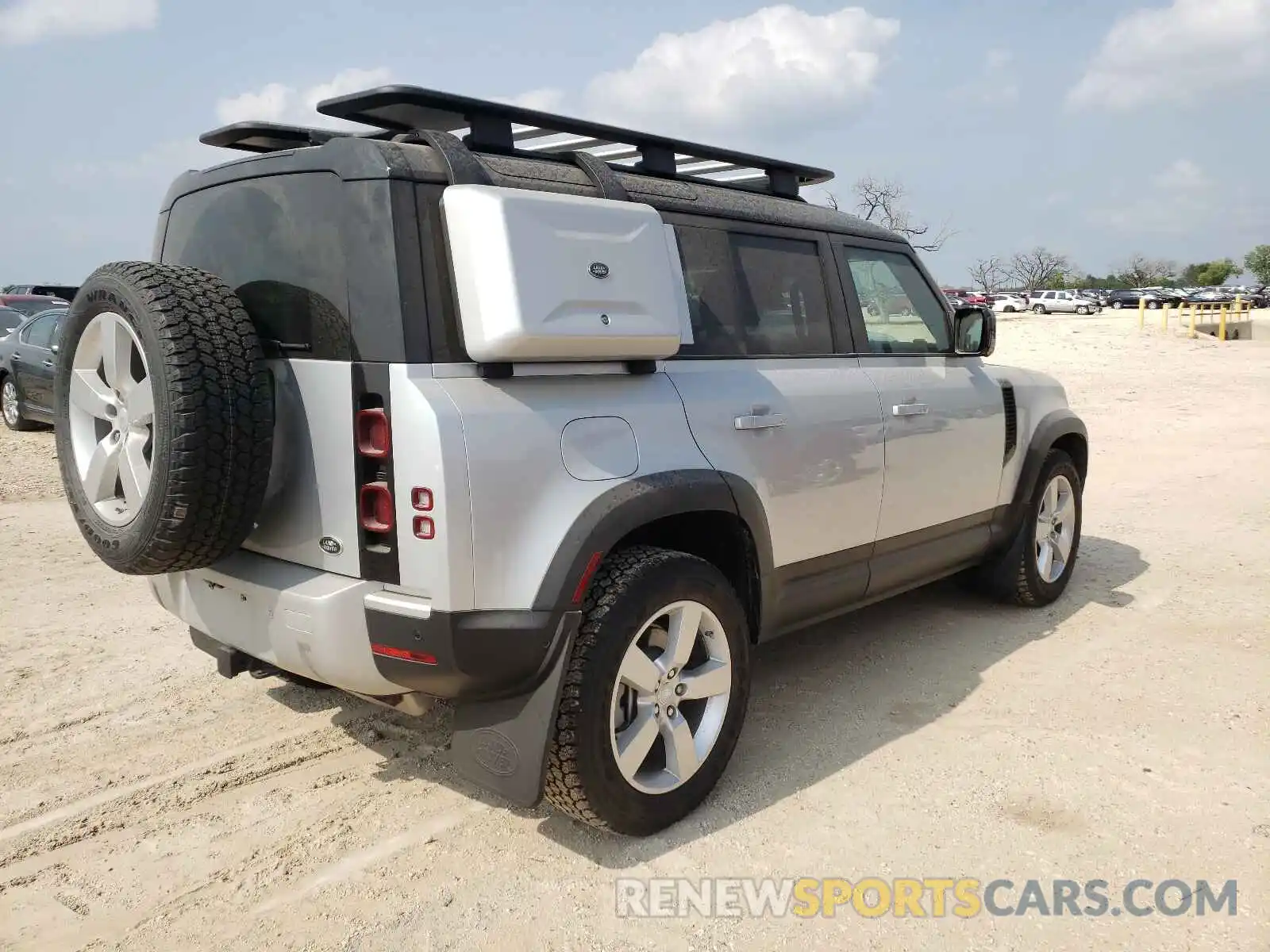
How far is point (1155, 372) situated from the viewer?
65.5 feet

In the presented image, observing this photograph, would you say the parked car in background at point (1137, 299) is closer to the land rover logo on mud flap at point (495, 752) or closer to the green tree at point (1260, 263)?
the green tree at point (1260, 263)

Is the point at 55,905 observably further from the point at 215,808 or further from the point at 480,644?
the point at 480,644

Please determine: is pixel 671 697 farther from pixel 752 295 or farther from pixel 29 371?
pixel 29 371

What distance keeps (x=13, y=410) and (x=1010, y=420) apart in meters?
11.4

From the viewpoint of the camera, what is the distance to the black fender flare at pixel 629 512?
280 cm

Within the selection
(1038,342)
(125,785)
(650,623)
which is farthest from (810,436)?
(1038,342)

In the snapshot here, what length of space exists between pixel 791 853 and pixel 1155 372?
65.4ft

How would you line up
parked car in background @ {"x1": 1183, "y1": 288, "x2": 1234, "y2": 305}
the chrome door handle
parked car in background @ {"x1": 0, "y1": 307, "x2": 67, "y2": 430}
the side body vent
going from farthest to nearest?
parked car in background @ {"x1": 1183, "y1": 288, "x2": 1234, "y2": 305} → parked car in background @ {"x1": 0, "y1": 307, "x2": 67, "y2": 430} → the side body vent → the chrome door handle

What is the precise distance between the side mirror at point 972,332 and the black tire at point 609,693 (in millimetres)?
2297

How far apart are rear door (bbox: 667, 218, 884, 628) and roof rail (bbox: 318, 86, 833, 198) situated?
36 centimetres

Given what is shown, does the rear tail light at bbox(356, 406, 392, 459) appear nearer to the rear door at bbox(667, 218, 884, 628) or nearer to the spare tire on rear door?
the spare tire on rear door

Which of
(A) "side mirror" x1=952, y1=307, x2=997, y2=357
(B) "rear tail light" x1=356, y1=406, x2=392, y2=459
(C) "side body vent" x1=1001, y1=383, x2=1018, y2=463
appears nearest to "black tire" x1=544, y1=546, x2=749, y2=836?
(B) "rear tail light" x1=356, y1=406, x2=392, y2=459

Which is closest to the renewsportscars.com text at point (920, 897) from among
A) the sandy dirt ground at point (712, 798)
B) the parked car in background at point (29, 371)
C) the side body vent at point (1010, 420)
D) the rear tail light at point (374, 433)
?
the sandy dirt ground at point (712, 798)

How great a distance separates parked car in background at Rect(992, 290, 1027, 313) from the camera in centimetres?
5659
